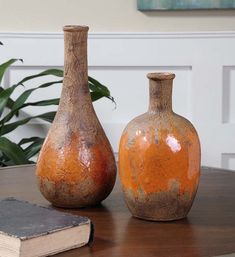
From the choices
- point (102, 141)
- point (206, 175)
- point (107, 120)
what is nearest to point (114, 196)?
point (102, 141)

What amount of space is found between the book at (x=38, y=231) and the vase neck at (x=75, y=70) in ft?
0.58

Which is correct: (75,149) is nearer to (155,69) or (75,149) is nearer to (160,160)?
(160,160)

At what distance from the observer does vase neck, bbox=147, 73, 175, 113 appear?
0.95m

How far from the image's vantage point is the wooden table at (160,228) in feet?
2.76

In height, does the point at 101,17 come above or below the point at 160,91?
above

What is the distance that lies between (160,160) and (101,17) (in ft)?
3.91

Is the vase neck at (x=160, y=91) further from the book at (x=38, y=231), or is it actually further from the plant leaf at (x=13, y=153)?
the plant leaf at (x=13, y=153)

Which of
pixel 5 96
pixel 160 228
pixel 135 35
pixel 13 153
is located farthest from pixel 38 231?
pixel 135 35

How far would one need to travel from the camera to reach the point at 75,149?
992 millimetres

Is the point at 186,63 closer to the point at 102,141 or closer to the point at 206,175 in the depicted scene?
the point at 206,175

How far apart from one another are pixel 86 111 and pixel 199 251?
11.0 inches

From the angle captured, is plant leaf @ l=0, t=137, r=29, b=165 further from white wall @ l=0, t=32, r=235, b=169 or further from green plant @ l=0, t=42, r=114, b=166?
white wall @ l=0, t=32, r=235, b=169

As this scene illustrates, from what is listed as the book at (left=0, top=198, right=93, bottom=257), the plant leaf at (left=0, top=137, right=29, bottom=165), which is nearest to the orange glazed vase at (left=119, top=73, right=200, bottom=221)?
the book at (left=0, top=198, right=93, bottom=257)

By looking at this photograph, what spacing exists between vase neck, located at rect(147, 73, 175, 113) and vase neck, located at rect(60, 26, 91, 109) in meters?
0.11
